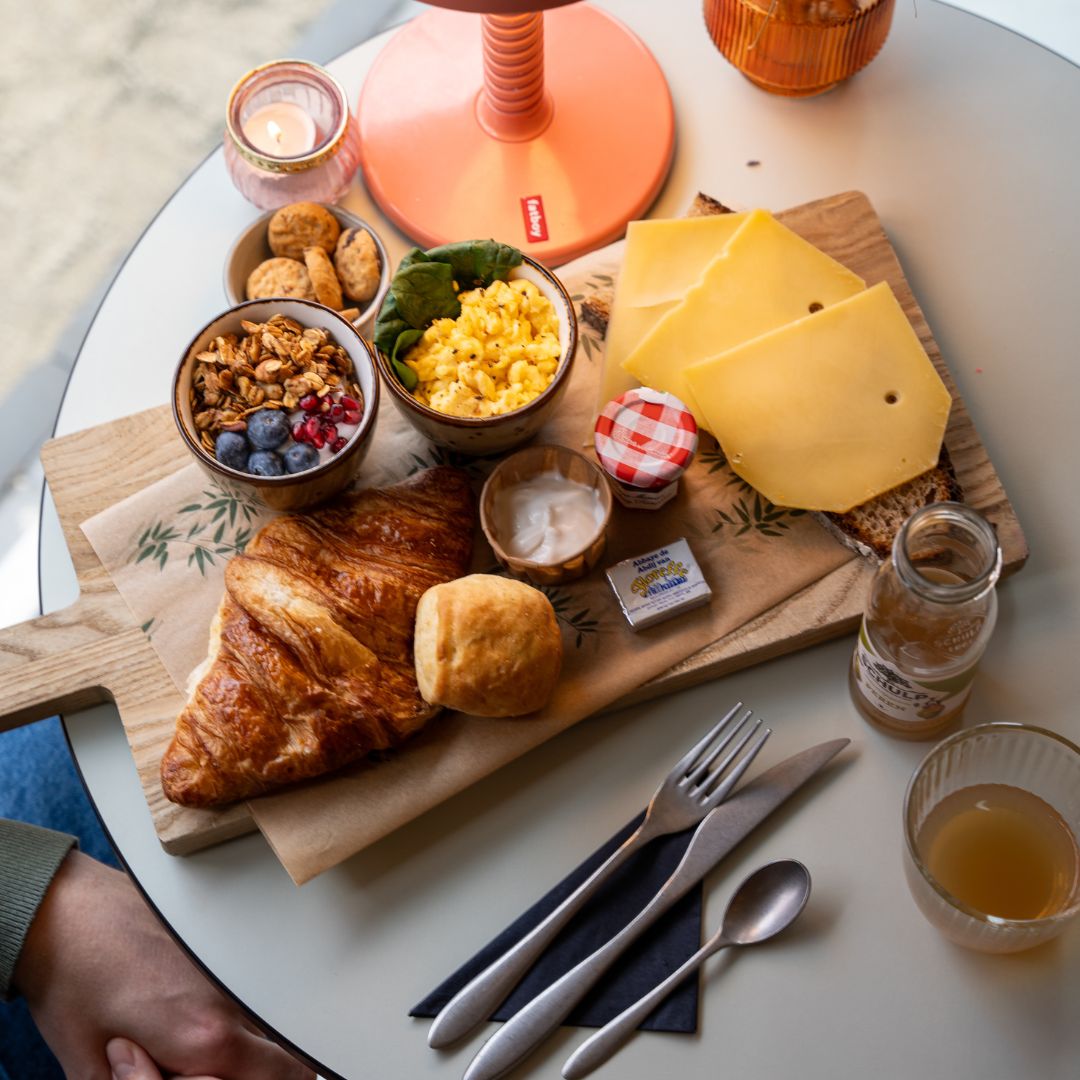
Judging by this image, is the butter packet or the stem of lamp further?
the stem of lamp

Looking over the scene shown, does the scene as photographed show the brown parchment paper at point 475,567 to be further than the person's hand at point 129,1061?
No

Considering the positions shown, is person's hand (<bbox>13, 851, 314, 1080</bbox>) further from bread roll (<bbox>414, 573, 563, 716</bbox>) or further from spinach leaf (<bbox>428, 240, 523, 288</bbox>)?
spinach leaf (<bbox>428, 240, 523, 288</bbox>)

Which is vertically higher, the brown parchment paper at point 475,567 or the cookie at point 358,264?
the cookie at point 358,264

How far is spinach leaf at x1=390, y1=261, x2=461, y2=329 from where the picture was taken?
1.62 meters

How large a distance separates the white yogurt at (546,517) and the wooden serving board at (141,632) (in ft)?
0.72

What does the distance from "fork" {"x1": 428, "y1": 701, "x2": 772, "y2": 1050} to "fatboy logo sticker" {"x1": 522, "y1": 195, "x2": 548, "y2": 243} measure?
794 millimetres

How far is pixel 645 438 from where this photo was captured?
5.36 feet

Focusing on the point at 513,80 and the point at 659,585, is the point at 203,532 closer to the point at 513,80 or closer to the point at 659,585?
the point at 659,585

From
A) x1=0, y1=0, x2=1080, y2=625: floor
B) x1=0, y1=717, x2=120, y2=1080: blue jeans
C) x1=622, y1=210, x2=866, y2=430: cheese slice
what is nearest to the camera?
x1=622, y1=210, x2=866, y2=430: cheese slice

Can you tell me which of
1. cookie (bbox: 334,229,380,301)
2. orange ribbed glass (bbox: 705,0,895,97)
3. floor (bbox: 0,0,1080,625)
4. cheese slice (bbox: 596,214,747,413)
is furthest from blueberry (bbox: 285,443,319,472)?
floor (bbox: 0,0,1080,625)

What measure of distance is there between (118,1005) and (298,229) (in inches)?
45.2

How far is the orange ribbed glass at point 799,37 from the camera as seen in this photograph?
189cm

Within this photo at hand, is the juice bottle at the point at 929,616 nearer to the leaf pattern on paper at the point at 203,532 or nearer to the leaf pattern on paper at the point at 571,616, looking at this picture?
the leaf pattern on paper at the point at 571,616

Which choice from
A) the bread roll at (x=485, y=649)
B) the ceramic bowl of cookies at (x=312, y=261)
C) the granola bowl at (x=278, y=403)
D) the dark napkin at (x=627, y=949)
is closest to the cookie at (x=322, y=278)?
the ceramic bowl of cookies at (x=312, y=261)
